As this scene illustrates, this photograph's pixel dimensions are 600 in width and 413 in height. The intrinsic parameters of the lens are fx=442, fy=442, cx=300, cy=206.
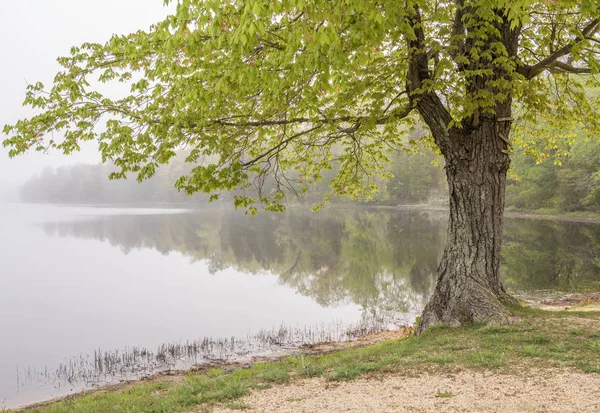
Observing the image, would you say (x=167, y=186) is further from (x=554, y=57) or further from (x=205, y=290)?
(x=554, y=57)

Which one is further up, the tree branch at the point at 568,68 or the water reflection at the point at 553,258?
the tree branch at the point at 568,68

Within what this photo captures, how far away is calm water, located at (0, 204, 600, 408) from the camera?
571 inches

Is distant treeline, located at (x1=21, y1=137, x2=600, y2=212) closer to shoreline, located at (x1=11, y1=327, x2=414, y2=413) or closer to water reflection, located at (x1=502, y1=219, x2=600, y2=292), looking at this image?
water reflection, located at (x1=502, y1=219, x2=600, y2=292)

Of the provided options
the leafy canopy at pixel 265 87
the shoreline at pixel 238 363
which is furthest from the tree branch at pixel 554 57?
the shoreline at pixel 238 363

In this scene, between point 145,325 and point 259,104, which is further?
point 145,325

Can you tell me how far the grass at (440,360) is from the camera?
21.7 feet

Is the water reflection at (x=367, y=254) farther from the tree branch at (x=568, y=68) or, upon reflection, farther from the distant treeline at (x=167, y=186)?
the distant treeline at (x=167, y=186)

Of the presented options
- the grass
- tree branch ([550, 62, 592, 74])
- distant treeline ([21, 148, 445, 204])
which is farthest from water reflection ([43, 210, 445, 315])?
distant treeline ([21, 148, 445, 204])

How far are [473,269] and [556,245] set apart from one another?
28.7 m

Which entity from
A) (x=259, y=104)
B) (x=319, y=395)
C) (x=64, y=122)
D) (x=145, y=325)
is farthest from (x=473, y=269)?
(x=145, y=325)

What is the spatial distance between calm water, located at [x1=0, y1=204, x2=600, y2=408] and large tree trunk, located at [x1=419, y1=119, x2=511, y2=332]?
7272mm

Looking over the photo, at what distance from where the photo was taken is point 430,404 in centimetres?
546

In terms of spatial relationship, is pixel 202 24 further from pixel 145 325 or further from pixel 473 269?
pixel 145 325

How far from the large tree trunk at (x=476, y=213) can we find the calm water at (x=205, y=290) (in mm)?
7272
